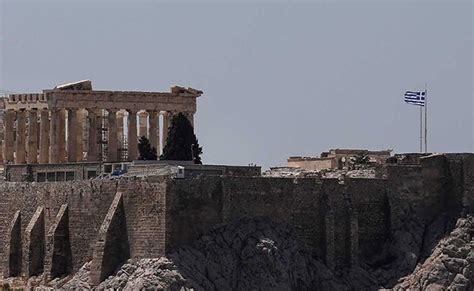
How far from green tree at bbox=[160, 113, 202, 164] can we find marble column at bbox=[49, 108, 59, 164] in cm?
757

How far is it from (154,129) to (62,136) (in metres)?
5.38

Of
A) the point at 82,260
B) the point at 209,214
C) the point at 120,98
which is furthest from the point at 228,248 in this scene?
the point at 120,98

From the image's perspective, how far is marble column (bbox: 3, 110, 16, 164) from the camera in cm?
11712

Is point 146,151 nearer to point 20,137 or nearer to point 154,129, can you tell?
point 154,129

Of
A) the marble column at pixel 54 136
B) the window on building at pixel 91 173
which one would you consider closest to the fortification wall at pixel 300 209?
the window on building at pixel 91 173

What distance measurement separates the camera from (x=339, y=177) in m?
102

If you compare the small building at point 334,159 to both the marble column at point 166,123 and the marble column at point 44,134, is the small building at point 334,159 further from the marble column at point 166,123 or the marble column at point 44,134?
the marble column at point 44,134

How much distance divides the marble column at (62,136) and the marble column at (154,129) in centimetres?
494

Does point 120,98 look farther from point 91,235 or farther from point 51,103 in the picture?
point 91,235

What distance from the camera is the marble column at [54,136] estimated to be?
112625 millimetres

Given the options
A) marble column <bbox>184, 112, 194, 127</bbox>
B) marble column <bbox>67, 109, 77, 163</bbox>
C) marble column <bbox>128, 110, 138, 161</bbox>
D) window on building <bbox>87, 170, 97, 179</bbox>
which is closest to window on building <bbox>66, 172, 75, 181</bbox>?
window on building <bbox>87, 170, 97, 179</bbox>

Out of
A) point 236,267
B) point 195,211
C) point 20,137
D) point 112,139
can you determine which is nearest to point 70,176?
point 112,139

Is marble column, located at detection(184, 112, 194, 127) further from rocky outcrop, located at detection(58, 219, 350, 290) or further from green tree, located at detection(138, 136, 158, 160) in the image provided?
rocky outcrop, located at detection(58, 219, 350, 290)

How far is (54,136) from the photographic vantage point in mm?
113188
